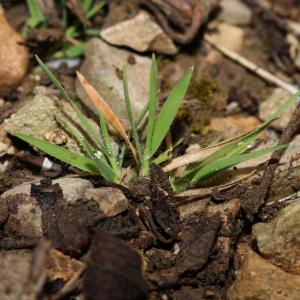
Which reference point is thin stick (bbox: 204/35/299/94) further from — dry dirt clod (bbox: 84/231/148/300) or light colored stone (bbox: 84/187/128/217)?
dry dirt clod (bbox: 84/231/148/300)

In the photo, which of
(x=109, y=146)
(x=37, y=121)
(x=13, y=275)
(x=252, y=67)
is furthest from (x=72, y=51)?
(x=13, y=275)

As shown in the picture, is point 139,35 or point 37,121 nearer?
point 37,121

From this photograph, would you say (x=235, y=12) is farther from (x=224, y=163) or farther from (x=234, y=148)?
(x=224, y=163)

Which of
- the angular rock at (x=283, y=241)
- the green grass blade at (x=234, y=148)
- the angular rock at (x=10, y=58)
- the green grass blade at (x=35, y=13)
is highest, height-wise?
the green grass blade at (x=35, y=13)

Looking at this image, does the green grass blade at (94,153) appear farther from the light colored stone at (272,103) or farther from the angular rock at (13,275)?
the light colored stone at (272,103)

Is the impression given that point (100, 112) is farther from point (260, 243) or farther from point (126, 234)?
point (260, 243)

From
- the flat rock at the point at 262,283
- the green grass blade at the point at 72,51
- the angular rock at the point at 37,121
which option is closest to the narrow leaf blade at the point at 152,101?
the angular rock at the point at 37,121
